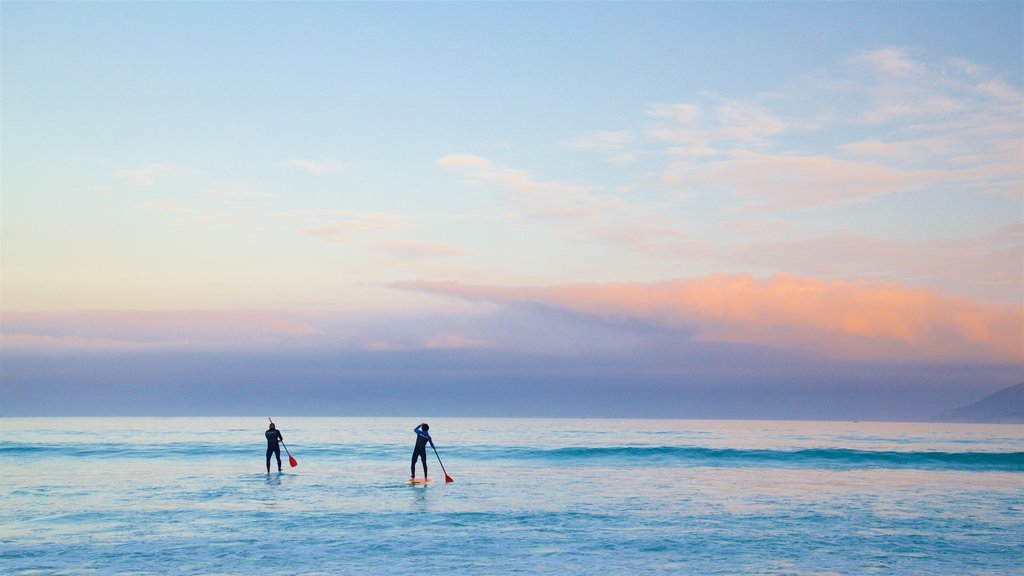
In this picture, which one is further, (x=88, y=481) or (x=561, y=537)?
(x=88, y=481)

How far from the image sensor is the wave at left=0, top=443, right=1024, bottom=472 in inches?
1465

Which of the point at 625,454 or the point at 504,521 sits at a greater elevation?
the point at 504,521

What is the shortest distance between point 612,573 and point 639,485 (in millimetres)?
13289

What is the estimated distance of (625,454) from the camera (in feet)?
140

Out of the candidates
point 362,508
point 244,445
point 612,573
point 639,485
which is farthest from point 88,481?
point 244,445

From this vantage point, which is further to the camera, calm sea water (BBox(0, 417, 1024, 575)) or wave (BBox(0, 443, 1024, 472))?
wave (BBox(0, 443, 1024, 472))

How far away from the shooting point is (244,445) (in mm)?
47281

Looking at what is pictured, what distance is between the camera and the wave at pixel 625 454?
3722 centimetres

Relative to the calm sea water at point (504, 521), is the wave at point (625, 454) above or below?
below

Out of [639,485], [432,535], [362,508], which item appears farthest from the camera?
[639,485]

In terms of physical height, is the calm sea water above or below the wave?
above

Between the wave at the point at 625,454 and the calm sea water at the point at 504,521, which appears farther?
the wave at the point at 625,454

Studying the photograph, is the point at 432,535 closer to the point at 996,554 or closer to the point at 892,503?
the point at 996,554

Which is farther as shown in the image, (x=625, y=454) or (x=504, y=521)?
(x=625, y=454)
